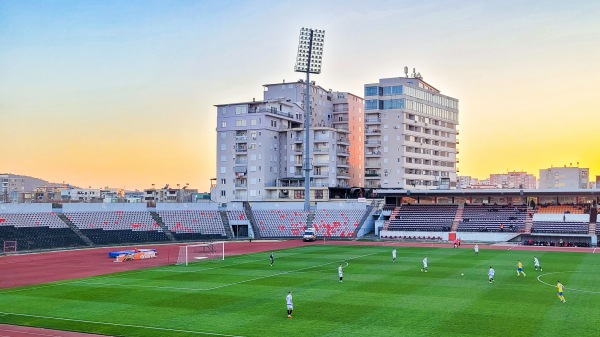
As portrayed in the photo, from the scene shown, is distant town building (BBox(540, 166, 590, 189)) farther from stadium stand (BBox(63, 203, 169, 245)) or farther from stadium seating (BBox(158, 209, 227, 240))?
stadium stand (BBox(63, 203, 169, 245))

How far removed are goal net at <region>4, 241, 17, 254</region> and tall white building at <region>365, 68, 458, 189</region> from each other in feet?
244

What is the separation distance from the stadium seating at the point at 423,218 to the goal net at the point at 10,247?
5671cm

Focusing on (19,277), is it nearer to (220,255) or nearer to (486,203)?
(220,255)

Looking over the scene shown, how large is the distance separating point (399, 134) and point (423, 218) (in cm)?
2997

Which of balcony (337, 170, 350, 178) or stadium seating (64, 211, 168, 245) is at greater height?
balcony (337, 170, 350, 178)

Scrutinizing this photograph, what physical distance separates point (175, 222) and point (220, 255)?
90.2 ft

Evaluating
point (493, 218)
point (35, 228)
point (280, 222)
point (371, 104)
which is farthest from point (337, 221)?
point (35, 228)

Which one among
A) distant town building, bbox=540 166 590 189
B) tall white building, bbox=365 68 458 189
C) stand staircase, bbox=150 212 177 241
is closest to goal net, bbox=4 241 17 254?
stand staircase, bbox=150 212 177 241

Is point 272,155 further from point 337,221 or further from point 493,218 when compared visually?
point 493,218

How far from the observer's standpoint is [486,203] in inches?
3964

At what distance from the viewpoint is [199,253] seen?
2832 inches

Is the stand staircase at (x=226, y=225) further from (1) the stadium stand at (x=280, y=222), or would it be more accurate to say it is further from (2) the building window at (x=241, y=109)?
(2) the building window at (x=241, y=109)

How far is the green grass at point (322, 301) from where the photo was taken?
3094cm

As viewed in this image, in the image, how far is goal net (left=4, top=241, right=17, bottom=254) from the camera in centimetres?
7279
